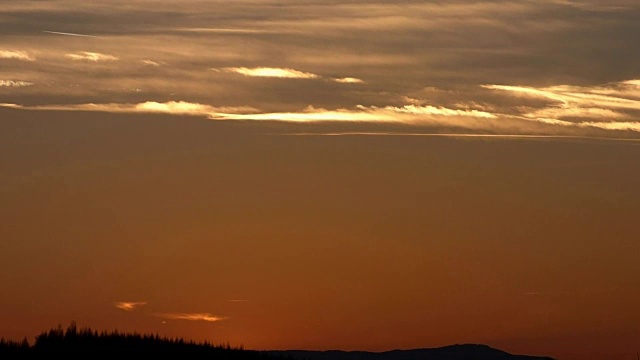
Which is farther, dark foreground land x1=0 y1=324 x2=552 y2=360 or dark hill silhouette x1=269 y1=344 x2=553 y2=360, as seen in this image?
dark hill silhouette x1=269 y1=344 x2=553 y2=360

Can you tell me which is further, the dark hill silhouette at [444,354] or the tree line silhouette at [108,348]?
the dark hill silhouette at [444,354]

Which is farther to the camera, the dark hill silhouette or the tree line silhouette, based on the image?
the dark hill silhouette

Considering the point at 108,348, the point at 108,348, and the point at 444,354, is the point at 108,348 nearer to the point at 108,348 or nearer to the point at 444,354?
the point at 108,348

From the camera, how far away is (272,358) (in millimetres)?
57812

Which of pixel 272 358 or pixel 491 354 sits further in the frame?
pixel 491 354

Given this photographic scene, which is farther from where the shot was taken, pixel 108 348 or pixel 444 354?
pixel 444 354

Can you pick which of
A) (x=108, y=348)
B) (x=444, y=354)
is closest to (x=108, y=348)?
(x=108, y=348)

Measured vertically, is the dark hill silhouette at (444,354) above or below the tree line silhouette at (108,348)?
below

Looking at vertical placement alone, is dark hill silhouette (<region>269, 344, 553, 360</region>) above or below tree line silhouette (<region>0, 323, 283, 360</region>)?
below

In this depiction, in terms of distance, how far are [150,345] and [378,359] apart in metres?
102

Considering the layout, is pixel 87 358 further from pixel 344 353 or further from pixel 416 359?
pixel 416 359

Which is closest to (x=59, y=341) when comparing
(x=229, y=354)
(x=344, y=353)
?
(x=229, y=354)

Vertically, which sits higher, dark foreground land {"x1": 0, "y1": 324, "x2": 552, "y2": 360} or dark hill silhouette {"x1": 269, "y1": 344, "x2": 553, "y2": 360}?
dark foreground land {"x1": 0, "y1": 324, "x2": 552, "y2": 360}

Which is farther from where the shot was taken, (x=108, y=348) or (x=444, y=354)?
(x=444, y=354)
